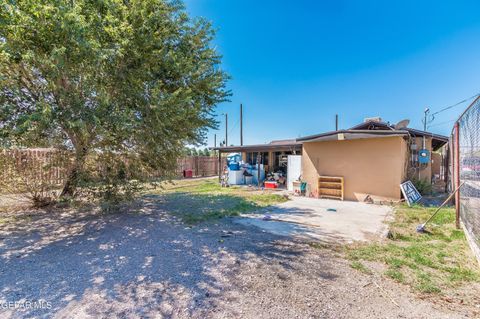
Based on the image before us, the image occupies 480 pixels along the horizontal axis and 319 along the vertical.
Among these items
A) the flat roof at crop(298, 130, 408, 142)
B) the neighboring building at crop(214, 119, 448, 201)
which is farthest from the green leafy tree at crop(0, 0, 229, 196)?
the neighboring building at crop(214, 119, 448, 201)

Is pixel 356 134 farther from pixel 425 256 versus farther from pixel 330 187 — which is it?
pixel 425 256

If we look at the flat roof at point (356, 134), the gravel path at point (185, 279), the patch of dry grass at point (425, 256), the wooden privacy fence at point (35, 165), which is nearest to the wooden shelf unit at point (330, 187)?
the flat roof at point (356, 134)

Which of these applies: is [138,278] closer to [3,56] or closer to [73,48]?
[73,48]

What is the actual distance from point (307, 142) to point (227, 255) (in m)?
7.17

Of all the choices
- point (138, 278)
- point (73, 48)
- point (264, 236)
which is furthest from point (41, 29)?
point (264, 236)

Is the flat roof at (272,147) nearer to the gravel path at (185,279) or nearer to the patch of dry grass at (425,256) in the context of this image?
the patch of dry grass at (425,256)

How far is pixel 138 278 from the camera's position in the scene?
2807 millimetres

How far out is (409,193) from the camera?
7.70 metres

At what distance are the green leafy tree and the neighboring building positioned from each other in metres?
5.43

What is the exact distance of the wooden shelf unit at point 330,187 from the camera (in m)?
8.80

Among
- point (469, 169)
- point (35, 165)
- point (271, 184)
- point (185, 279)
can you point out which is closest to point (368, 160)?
point (469, 169)

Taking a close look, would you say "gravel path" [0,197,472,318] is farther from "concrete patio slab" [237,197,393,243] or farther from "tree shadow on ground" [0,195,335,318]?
"concrete patio slab" [237,197,393,243]

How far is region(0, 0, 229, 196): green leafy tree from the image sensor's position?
3756mm

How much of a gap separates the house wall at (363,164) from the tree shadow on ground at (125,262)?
5366 millimetres
